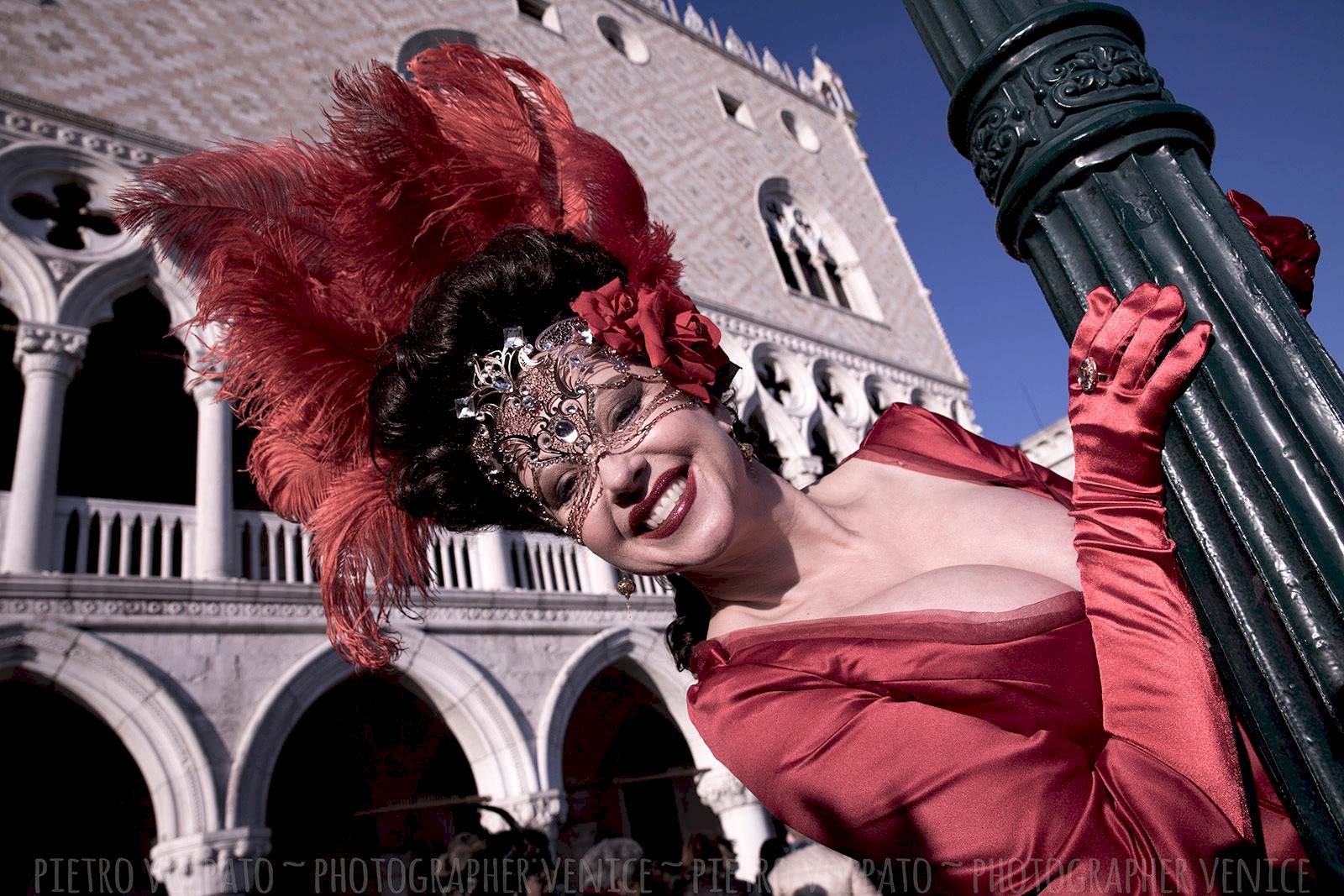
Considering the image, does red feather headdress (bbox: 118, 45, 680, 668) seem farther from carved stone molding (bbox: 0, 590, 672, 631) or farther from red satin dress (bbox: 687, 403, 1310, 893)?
carved stone molding (bbox: 0, 590, 672, 631)

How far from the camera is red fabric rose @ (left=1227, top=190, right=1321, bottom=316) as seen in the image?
3.20ft

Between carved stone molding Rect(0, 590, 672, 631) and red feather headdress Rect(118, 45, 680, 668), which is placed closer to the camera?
red feather headdress Rect(118, 45, 680, 668)

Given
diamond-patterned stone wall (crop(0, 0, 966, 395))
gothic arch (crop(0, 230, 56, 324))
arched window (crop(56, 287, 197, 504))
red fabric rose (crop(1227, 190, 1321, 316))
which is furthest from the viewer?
diamond-patterned stone wall (crop(0, 0, 966, 395))

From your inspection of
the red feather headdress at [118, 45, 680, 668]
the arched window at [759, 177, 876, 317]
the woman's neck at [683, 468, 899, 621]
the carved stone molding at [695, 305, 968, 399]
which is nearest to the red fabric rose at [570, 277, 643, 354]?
the red feather headdress at [118, 45, 680, 668]

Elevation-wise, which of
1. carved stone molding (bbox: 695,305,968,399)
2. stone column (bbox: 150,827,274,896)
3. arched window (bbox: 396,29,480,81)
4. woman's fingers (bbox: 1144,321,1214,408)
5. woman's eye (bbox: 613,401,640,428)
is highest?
arched window (bbox: 396,29,480,81)

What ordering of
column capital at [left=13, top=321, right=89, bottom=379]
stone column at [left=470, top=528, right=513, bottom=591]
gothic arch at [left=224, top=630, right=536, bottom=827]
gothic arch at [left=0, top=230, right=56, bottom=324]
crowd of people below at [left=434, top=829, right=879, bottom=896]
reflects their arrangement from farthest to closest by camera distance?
stone column at [left=470, top=528, right=513, bottom=591] → gothic arch at [left=224, top=630, right=536, bottom=827] → gothic arch at [left=0, top=230, right=56, bottom=324] → column capital at [left=13, top=321, right=89, bottom=379] → crowd of people below at [left=434, top=829, right=879, bottom=896]

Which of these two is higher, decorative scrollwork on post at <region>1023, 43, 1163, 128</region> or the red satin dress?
decorative scrollwork on post at <region>1023, 43, 1163, 128</region>

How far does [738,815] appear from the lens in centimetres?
660

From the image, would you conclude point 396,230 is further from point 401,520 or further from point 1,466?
point 1,466

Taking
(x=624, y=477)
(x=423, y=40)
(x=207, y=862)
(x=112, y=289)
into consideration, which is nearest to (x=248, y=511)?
(x=112, y=289)

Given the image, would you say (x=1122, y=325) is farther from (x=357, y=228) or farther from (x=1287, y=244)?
(x=357, y=228)

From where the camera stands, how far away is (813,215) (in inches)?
485

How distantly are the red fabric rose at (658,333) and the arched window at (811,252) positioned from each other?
9.86m

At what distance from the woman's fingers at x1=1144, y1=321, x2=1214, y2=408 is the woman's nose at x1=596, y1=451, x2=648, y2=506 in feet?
2.16
